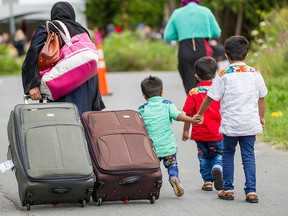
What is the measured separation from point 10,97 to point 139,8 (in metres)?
37.8

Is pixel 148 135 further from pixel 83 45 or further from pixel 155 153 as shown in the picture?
pixel 83 45

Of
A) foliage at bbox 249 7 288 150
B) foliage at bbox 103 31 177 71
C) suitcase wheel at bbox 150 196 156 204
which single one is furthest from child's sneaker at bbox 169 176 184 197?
foliage at bbox 103 31 177 71

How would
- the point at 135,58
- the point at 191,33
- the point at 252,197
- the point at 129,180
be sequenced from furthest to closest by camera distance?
the point at 135,58
the point at 191,33
the point at 252,197
the point at 129,180

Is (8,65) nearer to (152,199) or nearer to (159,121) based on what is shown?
(159,121)

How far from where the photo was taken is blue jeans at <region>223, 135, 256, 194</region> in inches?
334

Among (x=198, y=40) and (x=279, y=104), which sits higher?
(x=198, y=40)

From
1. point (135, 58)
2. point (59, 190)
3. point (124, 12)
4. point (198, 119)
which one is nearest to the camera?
point (59, 190)

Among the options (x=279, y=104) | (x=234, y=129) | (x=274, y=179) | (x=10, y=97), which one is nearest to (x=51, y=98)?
(x=234, y=129)

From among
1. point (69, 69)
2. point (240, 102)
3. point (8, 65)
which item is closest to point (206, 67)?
point (240, 102)

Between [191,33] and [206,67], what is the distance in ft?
16.4

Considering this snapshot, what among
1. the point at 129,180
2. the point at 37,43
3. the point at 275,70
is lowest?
the point at 275,70

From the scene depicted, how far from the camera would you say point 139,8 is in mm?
57656

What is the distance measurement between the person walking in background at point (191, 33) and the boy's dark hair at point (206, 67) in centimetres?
493

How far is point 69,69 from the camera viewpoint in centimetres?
880
